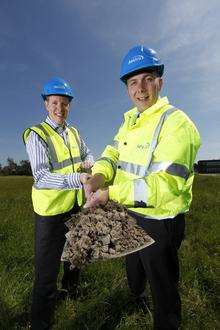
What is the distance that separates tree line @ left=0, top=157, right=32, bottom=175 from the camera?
112800 mm

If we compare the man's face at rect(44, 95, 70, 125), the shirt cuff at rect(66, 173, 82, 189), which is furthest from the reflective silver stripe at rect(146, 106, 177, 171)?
the man's face at rect(44, 95, 70, 125)

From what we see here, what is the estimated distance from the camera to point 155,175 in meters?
3.27

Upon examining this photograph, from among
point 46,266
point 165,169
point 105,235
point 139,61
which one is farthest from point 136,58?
point 46,266

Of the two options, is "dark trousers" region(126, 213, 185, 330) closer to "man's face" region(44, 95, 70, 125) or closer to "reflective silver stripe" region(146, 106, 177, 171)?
"reflective silver stripe" region(146, 106, 177, 171)

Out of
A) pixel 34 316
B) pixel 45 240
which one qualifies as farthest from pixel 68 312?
pixel 45 240

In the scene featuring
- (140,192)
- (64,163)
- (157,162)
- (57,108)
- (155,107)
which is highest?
(57,108)

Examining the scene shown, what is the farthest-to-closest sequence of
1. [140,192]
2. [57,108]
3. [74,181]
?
[57,108]
[74,181]
[140,192]

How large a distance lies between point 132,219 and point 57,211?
5.35ft

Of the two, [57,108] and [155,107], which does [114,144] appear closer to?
[155,107]

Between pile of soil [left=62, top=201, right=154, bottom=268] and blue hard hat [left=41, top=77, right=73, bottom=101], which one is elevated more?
blue hard hat [left=41, top=77, right=73, bottom=101]

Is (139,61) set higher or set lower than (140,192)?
higher

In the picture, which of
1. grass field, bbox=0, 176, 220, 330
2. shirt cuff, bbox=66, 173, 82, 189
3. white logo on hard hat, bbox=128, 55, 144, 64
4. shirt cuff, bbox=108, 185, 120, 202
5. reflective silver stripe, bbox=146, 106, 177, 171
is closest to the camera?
shirt cuff, bbox=108, 185, 120, 202

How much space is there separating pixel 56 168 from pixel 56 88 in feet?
3.54

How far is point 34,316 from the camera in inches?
189
